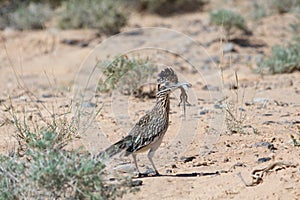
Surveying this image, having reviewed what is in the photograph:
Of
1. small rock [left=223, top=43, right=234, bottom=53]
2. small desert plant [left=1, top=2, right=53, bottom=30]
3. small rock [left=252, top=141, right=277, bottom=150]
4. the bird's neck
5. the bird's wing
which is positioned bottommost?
small rock [left=252, top=141, right=277, bottom=150]

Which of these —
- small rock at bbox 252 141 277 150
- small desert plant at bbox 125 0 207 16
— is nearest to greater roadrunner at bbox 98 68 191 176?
small rock at bbox 252 141 277 150

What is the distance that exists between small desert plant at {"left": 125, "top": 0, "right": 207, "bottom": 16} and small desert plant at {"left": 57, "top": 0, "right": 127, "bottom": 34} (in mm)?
1623

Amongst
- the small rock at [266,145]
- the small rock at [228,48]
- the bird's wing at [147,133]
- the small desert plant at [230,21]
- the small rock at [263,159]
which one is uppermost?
the small desert plant at [230,21]

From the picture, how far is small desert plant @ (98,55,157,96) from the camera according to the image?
8.41 metres

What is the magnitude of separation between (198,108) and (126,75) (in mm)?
1192

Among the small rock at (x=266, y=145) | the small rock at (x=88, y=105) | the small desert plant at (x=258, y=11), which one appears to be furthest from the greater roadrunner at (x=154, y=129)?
the small desert plant at (x=258, y=11)

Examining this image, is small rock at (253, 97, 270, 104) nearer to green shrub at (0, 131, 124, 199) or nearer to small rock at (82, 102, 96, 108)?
small rock at (82, 102, 96, 108)

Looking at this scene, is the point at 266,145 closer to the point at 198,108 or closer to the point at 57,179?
the point at 198,108

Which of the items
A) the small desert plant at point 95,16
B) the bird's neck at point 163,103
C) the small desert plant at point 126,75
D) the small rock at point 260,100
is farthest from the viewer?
the small desert plant at point 95,16

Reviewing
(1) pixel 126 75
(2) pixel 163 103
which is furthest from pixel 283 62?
(2) pixel 163 103

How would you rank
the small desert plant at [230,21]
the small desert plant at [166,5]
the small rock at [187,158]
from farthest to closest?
the small desert plant at [166,5], the small desert plant at [230,21], the small rock at [187,158]

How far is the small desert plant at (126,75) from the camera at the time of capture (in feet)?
27.6

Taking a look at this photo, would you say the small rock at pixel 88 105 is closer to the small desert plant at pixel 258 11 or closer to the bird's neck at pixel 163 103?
the bird's neck at pixel 163 103

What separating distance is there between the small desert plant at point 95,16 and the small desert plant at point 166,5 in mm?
1623
